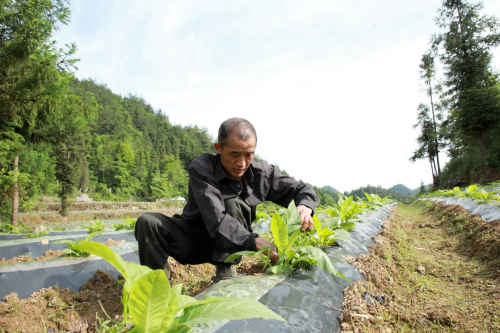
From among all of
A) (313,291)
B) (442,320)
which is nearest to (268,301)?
(313,291)

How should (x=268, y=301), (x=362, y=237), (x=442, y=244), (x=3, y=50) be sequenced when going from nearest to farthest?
(x=268, y=301) → (x=362, y=237) → (x=442, y=244) → (x=3, y=50)

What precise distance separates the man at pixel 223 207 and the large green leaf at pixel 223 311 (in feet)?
2.97

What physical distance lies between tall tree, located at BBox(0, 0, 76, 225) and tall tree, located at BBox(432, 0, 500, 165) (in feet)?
63.1

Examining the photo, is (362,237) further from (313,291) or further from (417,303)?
(313,291)

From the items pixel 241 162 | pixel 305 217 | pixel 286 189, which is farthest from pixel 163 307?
pixel 286 189

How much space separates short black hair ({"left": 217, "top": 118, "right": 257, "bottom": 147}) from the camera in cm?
187

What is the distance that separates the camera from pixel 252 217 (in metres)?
2.31

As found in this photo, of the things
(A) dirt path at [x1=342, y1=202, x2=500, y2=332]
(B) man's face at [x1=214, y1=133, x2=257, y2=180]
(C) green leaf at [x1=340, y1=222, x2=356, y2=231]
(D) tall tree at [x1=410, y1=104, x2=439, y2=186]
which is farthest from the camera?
(D) tall tree at [x1=410, y1=104, x2=439, y2=186]

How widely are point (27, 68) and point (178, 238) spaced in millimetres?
8018

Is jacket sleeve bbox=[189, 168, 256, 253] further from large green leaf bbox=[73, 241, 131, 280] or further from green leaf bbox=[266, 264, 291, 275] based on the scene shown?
large green leaf bbox=[73, 241, 131, 280]

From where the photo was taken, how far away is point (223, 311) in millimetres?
753

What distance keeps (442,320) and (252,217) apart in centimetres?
134

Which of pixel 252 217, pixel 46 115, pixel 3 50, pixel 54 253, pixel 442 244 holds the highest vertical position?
pixel 3 50

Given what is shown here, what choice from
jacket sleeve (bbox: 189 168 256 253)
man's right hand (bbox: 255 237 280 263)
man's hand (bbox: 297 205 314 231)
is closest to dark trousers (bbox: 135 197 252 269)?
jacket sleeve (bbox: 189 168 256 253)
